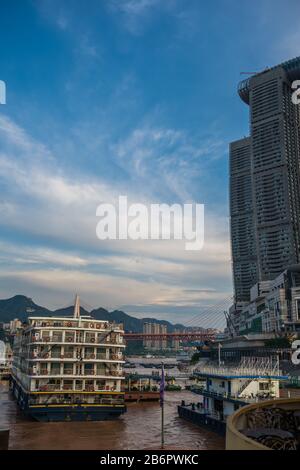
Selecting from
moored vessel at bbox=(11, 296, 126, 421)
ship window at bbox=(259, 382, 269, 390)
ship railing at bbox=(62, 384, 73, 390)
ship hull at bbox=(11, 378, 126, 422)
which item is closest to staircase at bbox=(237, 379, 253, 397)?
ship window at bbox=(259, 382, 269, 390)

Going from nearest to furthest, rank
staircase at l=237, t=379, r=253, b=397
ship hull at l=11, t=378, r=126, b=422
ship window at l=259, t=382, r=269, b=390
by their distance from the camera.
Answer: staircase at l=237, t=379, r=253, b=397 → ship window at l=259, t=382, r=269, b=390 → ship hull at l=11, t=378, r=126, b=422

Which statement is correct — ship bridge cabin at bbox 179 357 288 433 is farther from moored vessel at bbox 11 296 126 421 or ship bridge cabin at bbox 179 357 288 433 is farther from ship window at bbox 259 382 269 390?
moored vessel at bbox 11 296 126 421

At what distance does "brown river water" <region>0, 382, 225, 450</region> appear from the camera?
36500mm

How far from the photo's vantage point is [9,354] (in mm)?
139125

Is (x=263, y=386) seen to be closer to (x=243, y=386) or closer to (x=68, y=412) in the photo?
(x=243, y=386)

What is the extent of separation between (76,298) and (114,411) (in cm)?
2162

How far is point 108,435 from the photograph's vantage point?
4025 cm

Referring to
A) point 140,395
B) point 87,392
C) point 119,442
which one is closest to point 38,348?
point 87,392

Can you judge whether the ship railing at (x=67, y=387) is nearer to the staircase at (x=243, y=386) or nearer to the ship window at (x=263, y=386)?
the staircase at (x=243, y=386)

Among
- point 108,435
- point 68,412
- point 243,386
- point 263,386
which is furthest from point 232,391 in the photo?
point 68,412

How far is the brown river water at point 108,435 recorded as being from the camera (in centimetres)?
3650

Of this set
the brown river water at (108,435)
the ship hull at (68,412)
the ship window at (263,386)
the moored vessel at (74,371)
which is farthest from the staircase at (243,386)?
the ship hull at (68,412)

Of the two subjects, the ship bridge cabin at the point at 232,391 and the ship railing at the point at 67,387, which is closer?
Result: the ship bridge cabin at the point at 232,391

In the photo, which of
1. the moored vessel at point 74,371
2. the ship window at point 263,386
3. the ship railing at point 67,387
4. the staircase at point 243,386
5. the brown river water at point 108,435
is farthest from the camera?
the ship railing at point 67,387
